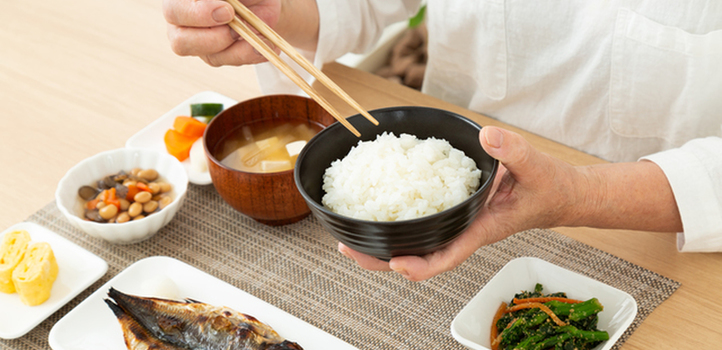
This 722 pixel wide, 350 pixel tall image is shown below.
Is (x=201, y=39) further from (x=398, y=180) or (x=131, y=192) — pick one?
(x=398, y=180)

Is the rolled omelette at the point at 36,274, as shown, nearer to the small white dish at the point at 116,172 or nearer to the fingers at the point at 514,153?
the small white dish at the point at 116,172

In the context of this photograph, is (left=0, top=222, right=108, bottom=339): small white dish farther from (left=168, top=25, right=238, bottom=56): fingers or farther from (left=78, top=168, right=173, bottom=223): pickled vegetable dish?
(left=168, top=25, right=238, bottom=56): fingers

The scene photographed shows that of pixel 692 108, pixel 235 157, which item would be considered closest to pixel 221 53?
pixel 235 157

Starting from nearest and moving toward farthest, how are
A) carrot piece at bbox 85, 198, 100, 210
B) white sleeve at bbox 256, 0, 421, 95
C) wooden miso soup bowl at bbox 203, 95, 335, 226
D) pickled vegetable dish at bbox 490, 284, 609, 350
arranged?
pickled vegetable dish at bbox 490, 284, 609, 350, wooden miso soup bowl at bbox 203, 95, 335, 226, carrot piece at bbox 85, 198, 100, 210, white sleeve at bbox 256, 0, 421, 95

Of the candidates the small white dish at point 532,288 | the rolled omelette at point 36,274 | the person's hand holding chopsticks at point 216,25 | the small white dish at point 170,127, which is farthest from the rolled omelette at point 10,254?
the small white dish at point 532,288

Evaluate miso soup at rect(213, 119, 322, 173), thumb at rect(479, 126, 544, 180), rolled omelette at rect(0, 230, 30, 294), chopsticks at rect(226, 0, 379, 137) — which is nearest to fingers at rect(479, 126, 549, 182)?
thumb at rect(479, 126, 544, 180)
